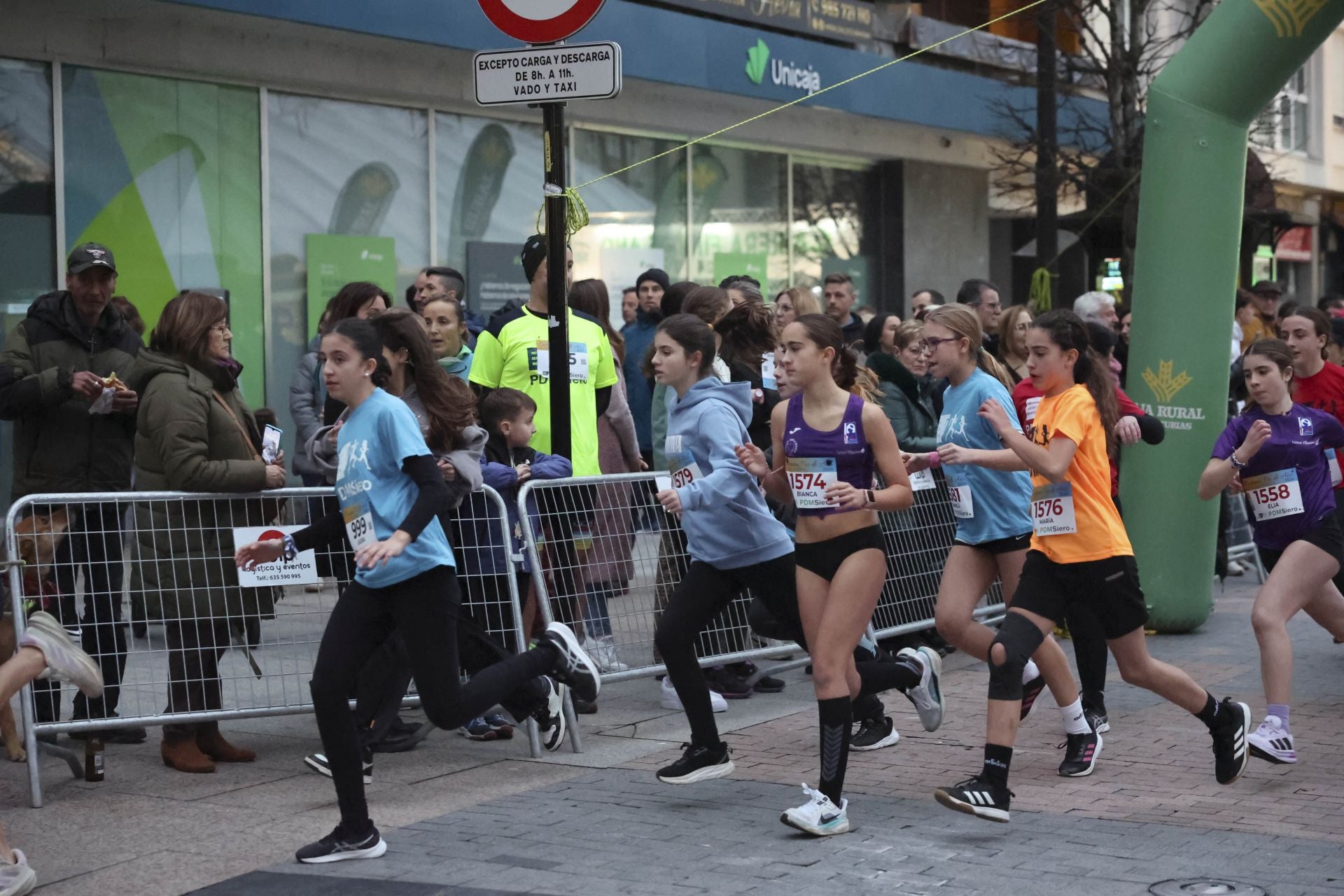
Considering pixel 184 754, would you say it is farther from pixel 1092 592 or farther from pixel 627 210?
pixel 627 210

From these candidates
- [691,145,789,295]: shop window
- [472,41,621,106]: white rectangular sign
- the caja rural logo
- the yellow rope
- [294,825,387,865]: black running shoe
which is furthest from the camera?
[691,145,789,295]: shop window

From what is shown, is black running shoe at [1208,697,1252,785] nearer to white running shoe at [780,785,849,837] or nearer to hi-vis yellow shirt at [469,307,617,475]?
white running shoe at [780,785,849,837]

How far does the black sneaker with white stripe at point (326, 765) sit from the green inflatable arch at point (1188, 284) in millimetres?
5238

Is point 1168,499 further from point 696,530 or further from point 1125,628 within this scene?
point 696,530

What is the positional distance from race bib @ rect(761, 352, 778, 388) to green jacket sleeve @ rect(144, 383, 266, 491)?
2798 mm

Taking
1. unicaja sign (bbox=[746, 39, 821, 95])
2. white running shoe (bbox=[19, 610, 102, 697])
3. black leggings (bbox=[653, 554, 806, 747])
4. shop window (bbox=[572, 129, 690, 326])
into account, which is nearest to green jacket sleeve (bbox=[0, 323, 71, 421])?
white running shoe (bbox=[19, 610, 102, 697])

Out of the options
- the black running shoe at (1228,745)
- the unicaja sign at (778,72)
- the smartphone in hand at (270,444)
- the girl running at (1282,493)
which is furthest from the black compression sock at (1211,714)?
the unicaja sign at (778,72)

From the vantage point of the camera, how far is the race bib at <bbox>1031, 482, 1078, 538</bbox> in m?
6.33

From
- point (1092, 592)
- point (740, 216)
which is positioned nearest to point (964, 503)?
point (1092, 592)

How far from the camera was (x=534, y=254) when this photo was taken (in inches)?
329

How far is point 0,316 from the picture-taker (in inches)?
458

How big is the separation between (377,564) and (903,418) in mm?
4624

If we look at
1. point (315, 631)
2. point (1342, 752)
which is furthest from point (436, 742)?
point (1342, 752)

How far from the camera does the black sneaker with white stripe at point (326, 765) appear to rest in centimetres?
A: 645
